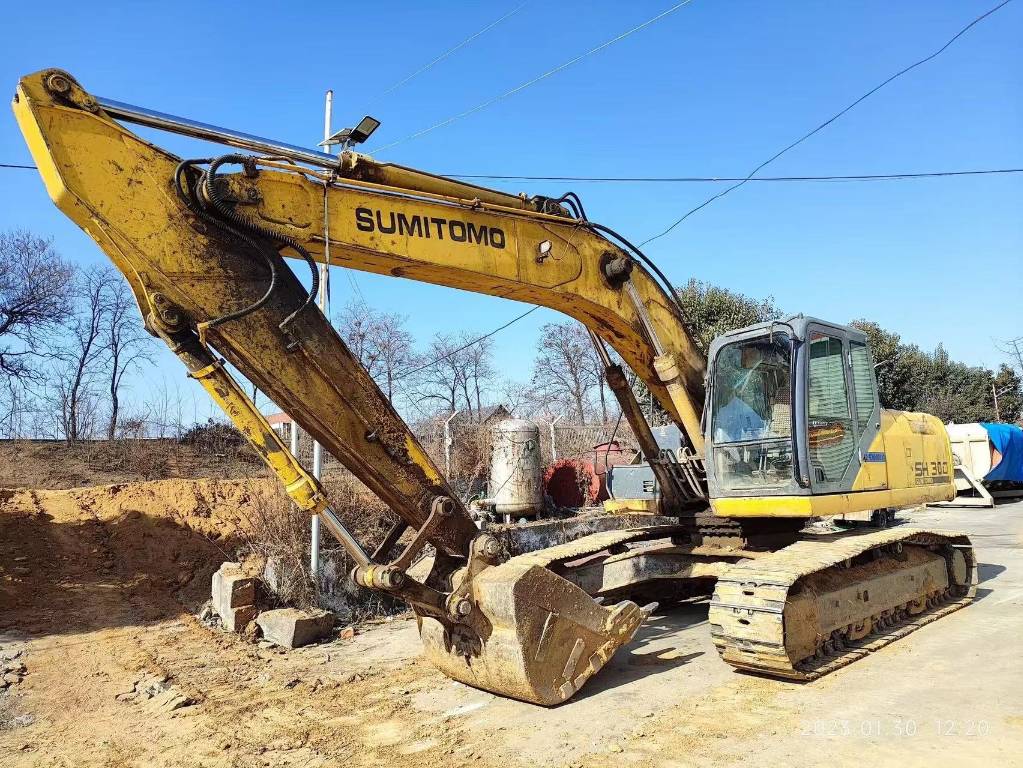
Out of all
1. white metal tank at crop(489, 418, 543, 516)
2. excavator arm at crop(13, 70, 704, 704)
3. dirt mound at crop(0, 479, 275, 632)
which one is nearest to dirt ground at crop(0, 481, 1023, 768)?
dirt mound at crop(0, 479, 275, 632)

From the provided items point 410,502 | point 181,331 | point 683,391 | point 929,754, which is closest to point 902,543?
point 683,391

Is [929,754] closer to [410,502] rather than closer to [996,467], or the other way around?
[410,502]

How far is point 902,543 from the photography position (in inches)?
290

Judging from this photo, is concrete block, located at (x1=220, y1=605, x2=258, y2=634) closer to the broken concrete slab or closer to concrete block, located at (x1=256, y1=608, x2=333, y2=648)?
the broken concrete slab

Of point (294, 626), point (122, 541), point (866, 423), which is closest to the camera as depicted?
point (866, 423)

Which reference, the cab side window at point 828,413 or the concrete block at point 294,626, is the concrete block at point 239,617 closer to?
the concrete block at point 294,626

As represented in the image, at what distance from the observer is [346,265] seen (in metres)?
4.91

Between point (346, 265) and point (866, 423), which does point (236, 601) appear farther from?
point (866, 423)

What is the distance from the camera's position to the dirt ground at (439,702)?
4457mm

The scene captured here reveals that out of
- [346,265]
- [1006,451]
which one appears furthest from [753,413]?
[1006,451]

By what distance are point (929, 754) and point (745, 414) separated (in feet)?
10.1

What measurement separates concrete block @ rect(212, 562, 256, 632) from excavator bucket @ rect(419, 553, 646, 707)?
3.59 metres

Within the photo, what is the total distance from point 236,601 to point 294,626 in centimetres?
105

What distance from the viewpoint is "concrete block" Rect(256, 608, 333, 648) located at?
7594 millimetres
